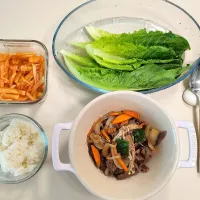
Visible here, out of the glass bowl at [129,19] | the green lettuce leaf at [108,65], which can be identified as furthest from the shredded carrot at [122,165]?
the glass bowl at [129,19]

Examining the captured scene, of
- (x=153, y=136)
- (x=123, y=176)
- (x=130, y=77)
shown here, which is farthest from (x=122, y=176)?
(x=130, y=77)

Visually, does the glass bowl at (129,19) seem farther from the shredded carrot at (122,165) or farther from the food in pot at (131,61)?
the shredded carrot at (122,165)

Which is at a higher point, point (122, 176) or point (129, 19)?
point (129, 19)

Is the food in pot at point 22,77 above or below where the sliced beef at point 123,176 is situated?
above

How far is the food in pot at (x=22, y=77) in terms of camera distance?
84 centimetres

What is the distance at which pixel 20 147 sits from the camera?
0.80m

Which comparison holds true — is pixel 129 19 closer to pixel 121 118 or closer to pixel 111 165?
pixel 121 118

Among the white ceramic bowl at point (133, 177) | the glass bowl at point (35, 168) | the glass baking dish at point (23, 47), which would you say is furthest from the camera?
the glass baking dish at point (23, 47)

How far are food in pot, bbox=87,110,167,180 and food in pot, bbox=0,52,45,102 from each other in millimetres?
203

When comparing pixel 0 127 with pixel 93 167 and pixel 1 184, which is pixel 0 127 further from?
pixel 93 167

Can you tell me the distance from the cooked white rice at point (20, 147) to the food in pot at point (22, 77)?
7cm

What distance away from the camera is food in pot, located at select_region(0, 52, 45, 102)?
84 cm

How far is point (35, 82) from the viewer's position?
0.86 metres

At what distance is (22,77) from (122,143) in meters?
0.34
